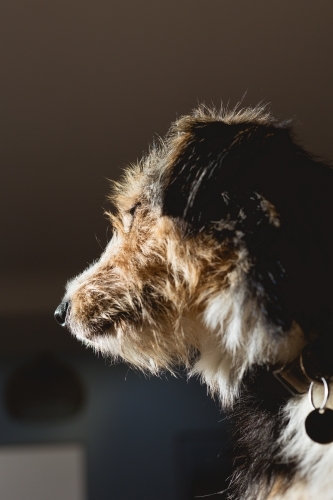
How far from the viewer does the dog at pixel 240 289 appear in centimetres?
87

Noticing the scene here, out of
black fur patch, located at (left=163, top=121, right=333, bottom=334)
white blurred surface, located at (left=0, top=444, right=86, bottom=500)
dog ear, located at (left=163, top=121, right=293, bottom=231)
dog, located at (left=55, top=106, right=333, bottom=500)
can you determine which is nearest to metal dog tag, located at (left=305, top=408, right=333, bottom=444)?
dog, located at (left=55, top=106, right=333, bottom=500)

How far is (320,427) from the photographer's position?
0.84m

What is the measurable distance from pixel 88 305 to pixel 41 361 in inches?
93.3

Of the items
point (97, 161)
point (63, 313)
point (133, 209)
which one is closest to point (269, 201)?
point (133, 209)

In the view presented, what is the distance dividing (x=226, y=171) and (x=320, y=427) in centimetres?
38

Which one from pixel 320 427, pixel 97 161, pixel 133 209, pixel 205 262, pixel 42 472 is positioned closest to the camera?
pixel 320 427

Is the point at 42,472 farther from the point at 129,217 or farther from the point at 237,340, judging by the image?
the point at 237,340

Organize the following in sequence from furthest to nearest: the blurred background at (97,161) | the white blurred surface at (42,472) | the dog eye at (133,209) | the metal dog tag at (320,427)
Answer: the white blurred surface at (42,472) → the blurred background at (97,161) → the dog eye at (133,209) → the metal dog tag at (320,427)

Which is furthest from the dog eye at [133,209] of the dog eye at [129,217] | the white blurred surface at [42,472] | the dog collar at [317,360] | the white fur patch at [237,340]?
the white blurred surface at [42,472]

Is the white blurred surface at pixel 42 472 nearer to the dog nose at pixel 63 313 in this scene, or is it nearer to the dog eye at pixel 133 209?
the dog nose at pixel 63 313

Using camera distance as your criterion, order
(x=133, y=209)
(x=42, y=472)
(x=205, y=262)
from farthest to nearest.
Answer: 1. (x=42, y=472)
2. (x=133, y=209)
3. (x=205, y=262)

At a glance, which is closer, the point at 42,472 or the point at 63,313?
the point at 63,313

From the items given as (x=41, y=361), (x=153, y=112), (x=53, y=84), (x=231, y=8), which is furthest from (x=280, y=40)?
(x=41, y=361)

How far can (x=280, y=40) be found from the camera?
184 cm
